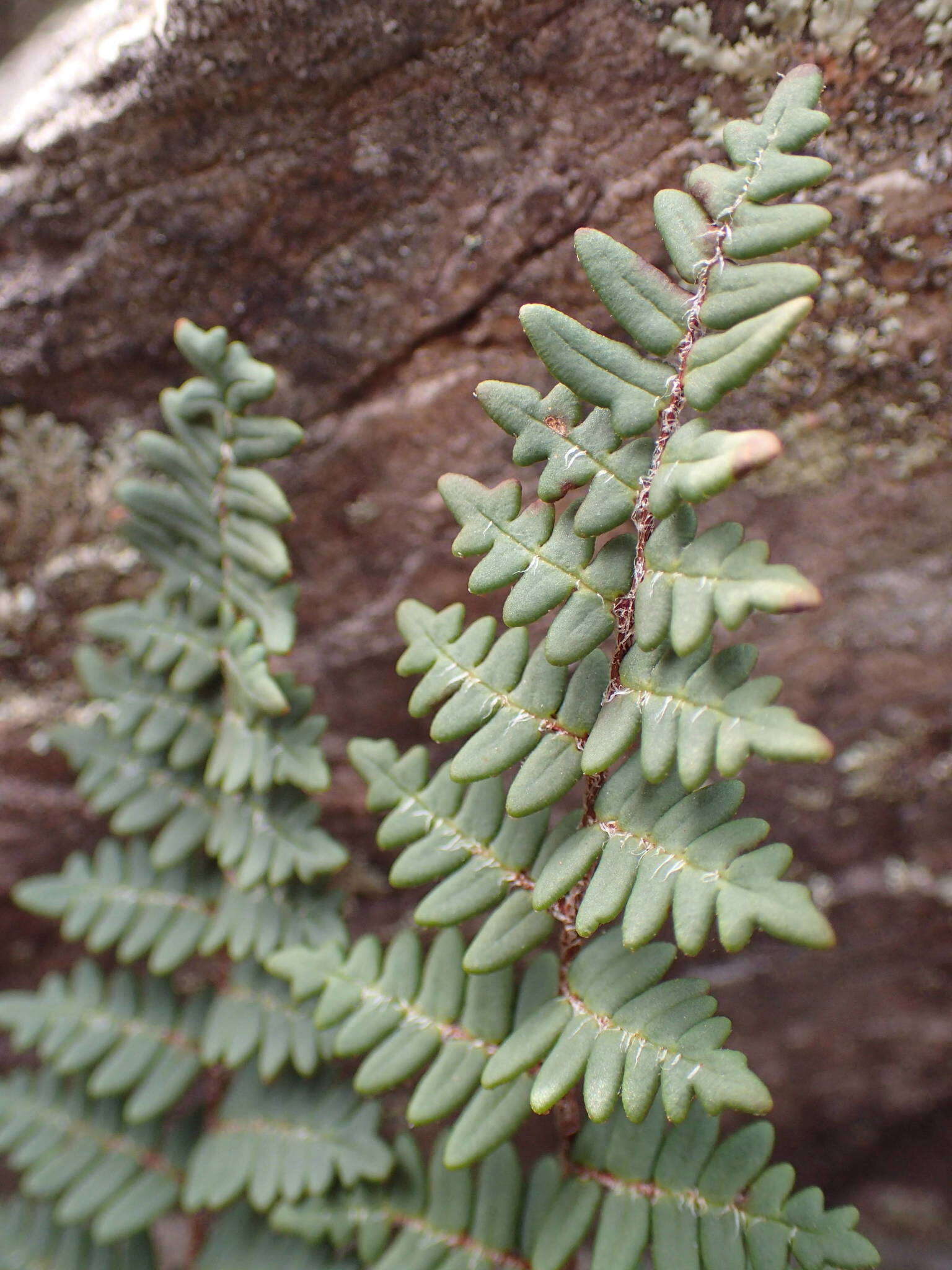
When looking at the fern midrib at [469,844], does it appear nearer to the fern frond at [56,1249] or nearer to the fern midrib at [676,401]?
the fern midrib at [676,401]

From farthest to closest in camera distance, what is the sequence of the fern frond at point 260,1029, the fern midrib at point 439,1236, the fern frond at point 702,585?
the fern frond at point 260,1029 < the fern midrib at point 439,1236 < the fern frond at point 702,585

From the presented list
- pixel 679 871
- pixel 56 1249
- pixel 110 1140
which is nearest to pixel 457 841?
pixel 679 871

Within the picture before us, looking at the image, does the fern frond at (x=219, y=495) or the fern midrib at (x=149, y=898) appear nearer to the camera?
the fern frond at (x=219, y=495)

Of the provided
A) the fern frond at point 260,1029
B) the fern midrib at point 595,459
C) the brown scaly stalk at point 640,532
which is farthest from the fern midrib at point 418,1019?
the fern midrib at point 595,459

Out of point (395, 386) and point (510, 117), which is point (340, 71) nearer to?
point (510, 117)

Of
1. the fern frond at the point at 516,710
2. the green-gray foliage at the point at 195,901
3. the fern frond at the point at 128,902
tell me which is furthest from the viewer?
the fern frond at the point at 128,902

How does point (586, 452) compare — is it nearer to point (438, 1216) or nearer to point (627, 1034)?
point (627, 1034)

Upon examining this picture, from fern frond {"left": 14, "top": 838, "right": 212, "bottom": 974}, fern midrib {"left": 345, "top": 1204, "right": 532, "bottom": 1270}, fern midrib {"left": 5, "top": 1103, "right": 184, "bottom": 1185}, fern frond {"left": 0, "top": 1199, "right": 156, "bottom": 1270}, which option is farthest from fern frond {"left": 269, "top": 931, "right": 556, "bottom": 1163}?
fern frond {"left": 0, "top": 1199, "right": 156, "bottom": 1270}
